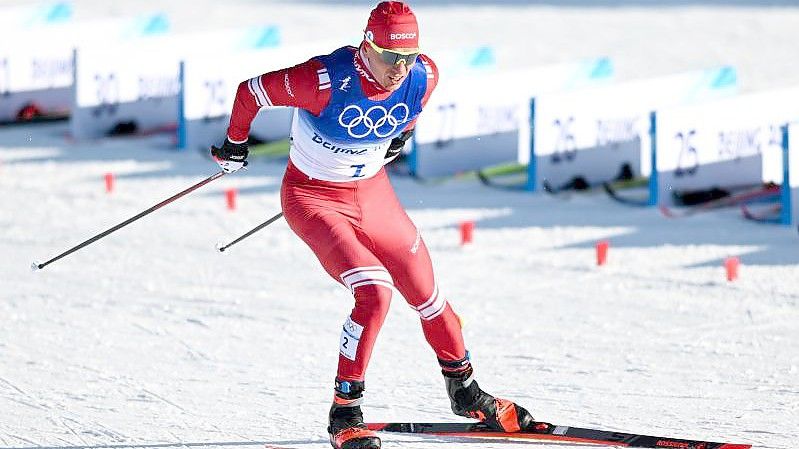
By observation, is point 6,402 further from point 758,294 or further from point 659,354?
point 758,294

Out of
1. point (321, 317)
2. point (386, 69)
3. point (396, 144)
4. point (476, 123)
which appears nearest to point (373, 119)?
point (386, 69)

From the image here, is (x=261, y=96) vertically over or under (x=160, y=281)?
over

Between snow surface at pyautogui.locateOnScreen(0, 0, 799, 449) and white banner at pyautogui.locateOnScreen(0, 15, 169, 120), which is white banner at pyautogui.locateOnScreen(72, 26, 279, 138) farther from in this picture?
white banner at pyautogui.locateOnScreen(0, 15, 169, 120)

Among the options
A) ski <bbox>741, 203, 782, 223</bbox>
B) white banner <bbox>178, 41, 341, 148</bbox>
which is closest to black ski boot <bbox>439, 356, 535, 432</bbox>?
ski <bbox>741, 203, 782, 223</bbox>

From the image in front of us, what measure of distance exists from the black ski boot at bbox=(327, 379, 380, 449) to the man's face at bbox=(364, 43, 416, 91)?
1130mm

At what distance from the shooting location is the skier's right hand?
6.90 m

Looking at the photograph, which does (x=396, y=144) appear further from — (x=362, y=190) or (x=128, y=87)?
(x=128, y=87)

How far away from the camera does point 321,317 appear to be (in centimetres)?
895

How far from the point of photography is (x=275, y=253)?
10.4 meters

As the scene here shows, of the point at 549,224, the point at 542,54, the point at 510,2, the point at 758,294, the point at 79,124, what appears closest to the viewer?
the point at 758,294

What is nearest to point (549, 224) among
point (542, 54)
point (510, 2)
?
point (542, 54)

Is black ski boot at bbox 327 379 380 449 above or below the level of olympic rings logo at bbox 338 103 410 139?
below

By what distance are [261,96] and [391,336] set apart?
230 cm

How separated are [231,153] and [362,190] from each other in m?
0.60
